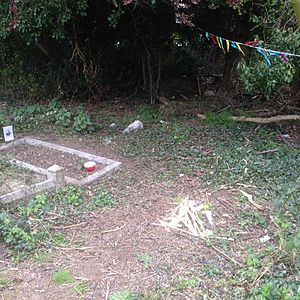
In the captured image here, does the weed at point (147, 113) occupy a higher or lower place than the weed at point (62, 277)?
lower

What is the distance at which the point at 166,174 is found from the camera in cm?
403

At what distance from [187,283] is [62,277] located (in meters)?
0.78

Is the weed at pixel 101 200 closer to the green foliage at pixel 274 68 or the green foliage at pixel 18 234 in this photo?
the green foliage at pixel 18 234

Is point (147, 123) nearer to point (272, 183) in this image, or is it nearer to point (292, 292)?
point (272, 183)

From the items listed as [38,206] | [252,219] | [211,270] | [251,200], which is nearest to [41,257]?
[38,206]

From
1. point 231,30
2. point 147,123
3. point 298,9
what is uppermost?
point 298,9

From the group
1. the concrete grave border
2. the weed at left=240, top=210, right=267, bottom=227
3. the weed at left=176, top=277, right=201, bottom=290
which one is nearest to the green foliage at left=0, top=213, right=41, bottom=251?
the concrete grave border

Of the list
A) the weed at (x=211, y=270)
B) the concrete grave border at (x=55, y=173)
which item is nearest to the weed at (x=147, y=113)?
the concrete grave border at (x=55, y=173)

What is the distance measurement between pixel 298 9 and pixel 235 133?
11.7ft

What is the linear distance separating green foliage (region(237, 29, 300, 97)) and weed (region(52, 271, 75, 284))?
3010 mm

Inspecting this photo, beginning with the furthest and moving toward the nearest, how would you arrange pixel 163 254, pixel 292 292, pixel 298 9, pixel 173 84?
pixel 173 84 < pixel 163 254 < pixel 292 292 < pixel 298 9

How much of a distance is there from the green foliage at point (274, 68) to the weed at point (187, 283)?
2.66 metres

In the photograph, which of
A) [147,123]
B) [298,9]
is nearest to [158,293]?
[298,9]

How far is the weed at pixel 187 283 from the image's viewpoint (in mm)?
2428
